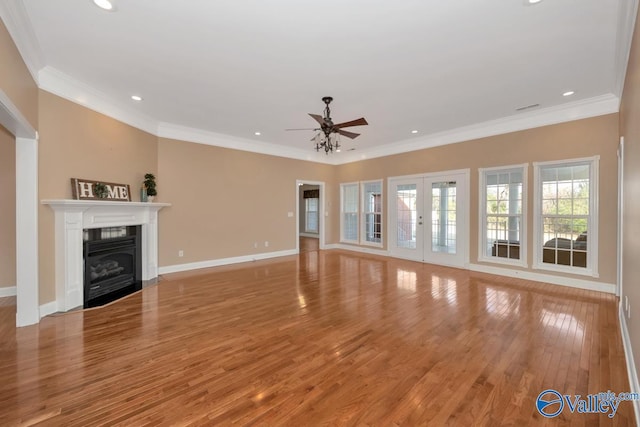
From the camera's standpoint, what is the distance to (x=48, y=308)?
345cm

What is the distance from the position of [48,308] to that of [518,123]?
7947 mm

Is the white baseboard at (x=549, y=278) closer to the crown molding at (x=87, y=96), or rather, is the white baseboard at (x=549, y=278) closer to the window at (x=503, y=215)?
the window at (x=503, y=215)

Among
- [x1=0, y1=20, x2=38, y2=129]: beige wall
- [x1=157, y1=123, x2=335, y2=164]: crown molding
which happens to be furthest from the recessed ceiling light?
[x1=157, y1=123, x2=335, y2=164]: crown molding

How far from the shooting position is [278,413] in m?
1.81

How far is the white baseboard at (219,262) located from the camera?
5609mm

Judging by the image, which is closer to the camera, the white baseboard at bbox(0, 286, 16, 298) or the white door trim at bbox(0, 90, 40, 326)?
the white door trim at bbox(0, 90, 40, 326)

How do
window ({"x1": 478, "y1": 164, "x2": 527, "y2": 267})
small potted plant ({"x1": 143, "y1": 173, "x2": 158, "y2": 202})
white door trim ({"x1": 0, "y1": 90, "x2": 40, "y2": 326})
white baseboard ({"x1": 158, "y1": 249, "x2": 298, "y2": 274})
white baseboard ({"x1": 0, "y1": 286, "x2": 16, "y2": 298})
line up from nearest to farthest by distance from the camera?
white door trim ({"x1": 0, "y1": 90, "x2": 40, "y2": 326})
white baseboard ({"x1": 0, "y1": 286, "x2": 16, "y2": 298})
small potted plant ({"x1": 143, "y1": 173, "x2": 158, "y2": 202})
window ({"x1": 478, "y1": 164, "x2": 527, "y2": 267})
white baseboard ({"x1": 158, "y1": 249, "x2": 298, "y2": 274})

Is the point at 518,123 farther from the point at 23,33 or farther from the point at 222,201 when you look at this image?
the point at 23,33

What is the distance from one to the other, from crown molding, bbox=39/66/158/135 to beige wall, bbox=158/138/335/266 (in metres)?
0.76

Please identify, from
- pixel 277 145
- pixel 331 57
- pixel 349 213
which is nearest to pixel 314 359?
pixel 331 57

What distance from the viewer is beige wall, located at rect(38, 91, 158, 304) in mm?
3434

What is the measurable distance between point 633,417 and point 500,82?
375 centimetres

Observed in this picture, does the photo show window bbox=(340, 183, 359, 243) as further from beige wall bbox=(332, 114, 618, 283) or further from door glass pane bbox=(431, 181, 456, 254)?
door glass pane bbox=(431, 181, 456, 254)

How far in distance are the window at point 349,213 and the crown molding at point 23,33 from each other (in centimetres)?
692
